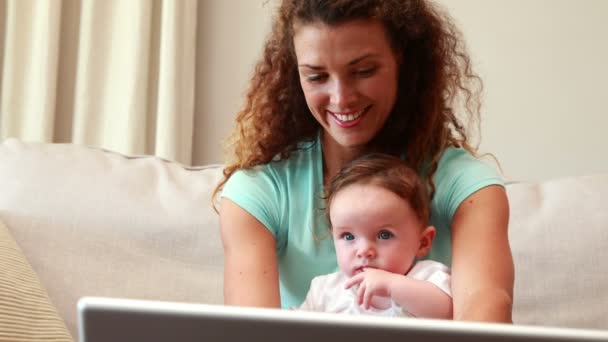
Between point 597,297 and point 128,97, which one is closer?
point 597,297

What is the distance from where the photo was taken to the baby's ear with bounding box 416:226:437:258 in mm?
1359

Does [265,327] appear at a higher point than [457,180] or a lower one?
lower

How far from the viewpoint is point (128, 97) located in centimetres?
222

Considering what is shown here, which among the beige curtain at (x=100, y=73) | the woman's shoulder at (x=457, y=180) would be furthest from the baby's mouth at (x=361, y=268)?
the beige curtain at (x=100, y=73)

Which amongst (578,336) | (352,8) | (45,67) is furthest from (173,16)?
(578,336)

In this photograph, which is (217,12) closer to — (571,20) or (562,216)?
(571,20)

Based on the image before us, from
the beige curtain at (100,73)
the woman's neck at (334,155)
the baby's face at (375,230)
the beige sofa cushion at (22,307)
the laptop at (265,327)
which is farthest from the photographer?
the beige curtain at (100,73)

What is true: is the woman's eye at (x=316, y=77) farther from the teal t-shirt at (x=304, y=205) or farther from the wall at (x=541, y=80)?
the wall at (x=541, y=80)

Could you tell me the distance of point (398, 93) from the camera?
156 cm

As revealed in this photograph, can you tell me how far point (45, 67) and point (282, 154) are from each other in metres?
0.89

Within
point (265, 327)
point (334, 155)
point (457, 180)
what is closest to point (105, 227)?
point (334, 155)

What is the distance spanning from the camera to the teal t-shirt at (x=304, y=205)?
1.47 meters

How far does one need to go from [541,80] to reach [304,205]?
102 centimetres

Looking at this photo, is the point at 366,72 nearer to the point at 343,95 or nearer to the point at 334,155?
the point at 343,95
